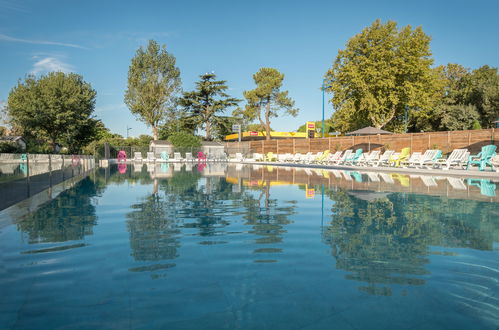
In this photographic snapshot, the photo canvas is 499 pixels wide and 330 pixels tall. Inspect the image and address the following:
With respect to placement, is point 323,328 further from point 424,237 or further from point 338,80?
point 338,80

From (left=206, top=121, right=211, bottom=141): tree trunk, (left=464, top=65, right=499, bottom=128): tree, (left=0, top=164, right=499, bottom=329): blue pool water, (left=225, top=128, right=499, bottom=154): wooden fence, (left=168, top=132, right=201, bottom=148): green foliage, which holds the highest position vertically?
(left=464, top=65, right=499, bottom=128): tree

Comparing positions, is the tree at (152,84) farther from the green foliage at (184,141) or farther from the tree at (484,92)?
the tree at (484,92)

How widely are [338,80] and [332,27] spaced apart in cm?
795

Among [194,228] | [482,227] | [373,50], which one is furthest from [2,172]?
[373,50]

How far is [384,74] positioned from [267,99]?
1942cm

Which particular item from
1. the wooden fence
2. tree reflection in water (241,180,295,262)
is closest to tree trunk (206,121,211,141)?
the wooden fence

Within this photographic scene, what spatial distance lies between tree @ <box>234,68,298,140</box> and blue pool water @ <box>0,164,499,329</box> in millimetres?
39972

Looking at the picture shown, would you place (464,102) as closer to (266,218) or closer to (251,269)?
(266,218)

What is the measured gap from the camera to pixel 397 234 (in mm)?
4312

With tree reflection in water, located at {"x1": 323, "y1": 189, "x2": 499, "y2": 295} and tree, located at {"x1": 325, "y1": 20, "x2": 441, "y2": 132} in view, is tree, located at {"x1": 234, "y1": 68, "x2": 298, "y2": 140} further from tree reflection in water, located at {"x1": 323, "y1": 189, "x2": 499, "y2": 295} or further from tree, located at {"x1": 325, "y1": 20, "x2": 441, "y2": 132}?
tree reflection in water, located at {"x1": 323, "y1": 189, "x2": 499, "y2": 295}

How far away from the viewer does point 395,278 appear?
288 cm

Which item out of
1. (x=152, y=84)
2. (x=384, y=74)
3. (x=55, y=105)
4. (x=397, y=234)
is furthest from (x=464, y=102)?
(x=55, y=105)

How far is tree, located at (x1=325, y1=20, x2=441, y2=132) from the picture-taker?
29031 millimetres

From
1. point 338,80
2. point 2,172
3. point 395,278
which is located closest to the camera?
point 395,278
